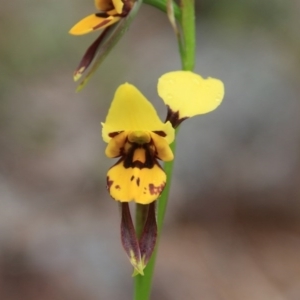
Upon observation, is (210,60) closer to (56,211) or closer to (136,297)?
(56,211)

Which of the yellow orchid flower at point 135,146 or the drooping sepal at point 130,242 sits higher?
the yellow orchid flower at point 135,146

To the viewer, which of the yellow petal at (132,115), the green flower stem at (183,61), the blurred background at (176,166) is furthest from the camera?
the blurred background at (176,166)

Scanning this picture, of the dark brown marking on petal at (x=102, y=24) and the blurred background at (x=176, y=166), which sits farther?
the blurred background at (x=176, y=166)

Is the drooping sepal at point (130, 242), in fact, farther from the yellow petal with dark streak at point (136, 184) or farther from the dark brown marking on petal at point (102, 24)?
the dark brown marking on petal at point (102, 24)

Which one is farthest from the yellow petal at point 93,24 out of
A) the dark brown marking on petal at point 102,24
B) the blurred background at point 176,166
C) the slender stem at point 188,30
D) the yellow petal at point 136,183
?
the blurred background at point 176,166

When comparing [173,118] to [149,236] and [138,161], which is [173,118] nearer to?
[138,161]

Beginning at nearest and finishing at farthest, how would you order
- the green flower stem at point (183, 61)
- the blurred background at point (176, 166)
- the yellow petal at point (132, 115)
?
the yellow petal at point (132, 115) → the green flower stem at point (183, 61) → the blurred background at point (176, 166)

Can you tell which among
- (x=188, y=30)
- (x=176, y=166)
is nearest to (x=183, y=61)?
(x=188, y=30)

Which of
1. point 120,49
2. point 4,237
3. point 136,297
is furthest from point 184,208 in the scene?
point 136,297
